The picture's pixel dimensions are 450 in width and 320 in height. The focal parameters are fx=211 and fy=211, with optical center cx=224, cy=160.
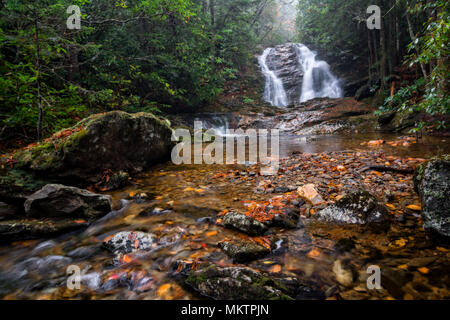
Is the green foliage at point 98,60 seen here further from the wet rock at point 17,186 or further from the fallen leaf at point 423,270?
the fallen leaf at point 423,270

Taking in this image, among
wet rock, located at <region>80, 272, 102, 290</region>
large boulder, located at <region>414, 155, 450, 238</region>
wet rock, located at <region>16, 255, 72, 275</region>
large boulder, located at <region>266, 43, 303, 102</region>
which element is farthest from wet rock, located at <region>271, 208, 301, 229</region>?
large boulder, located at <region>266, 43, 303, 102</region>

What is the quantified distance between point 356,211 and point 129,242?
234 cm

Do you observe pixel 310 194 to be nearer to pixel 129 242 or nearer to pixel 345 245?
pixel 345 245

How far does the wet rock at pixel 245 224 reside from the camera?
2107 mm

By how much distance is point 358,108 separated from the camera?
12641mm

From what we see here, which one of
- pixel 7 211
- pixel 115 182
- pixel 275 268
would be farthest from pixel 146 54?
pixel 275 268

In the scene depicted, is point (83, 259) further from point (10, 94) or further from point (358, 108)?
point (358, 108)

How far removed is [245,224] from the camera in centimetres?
215

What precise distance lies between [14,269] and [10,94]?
4152 mm

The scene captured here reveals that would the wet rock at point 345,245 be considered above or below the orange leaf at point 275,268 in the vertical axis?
above

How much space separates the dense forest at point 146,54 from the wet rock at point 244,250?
10.2 ft

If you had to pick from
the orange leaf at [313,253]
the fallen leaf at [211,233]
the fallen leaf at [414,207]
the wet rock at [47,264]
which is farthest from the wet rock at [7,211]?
the fallen leaf at [414,207]

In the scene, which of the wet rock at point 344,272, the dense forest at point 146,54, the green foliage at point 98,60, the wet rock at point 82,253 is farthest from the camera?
the green foliage at point 98,60
